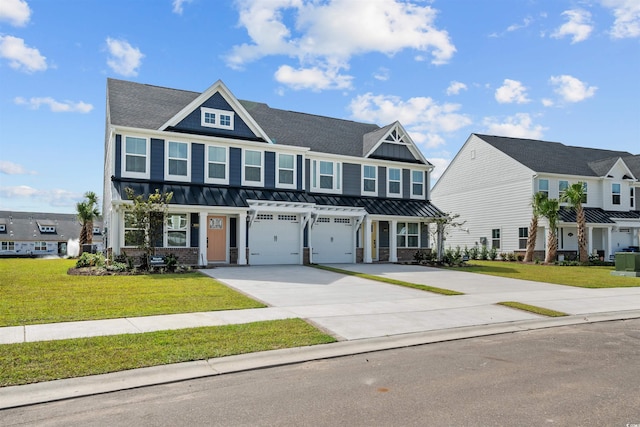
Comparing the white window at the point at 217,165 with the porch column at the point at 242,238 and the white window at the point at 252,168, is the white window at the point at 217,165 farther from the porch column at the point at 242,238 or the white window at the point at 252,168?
the porch column at the point at 242,238

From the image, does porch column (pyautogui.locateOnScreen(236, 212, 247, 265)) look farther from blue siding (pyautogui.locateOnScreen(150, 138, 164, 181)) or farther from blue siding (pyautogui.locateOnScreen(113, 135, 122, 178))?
blue siding (pyautogui.locateOnScreen(113, 135, 122, 178))

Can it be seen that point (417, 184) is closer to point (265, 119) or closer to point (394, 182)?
point (394, 182)

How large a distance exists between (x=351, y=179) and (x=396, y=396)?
2226cm

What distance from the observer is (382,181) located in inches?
1108

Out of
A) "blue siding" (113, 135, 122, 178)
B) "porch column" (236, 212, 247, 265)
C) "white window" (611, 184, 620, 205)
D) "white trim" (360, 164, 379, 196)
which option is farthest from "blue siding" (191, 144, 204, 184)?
"white window" (611, 184, 620, 205)

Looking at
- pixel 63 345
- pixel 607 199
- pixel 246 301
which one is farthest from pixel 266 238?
pixel 607 199

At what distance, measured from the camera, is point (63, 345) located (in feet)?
23.3

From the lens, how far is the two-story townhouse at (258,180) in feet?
69.6

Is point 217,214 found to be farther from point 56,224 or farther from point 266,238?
point 56,224

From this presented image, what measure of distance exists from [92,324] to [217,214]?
45.3 feet

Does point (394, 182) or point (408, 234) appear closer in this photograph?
point (408, 234)

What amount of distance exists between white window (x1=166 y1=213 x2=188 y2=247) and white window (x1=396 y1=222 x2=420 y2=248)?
1262 cm

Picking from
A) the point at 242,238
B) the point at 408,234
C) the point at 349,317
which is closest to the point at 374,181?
the point at 408,234

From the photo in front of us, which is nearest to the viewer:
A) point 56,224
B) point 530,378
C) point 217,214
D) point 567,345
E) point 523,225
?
point 530,378
